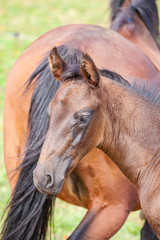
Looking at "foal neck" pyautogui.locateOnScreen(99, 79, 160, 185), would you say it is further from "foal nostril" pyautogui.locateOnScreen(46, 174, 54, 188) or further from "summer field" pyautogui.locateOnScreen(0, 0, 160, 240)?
"summer field" pyautogui.locateOnScreen(0, 0, 160, 240)

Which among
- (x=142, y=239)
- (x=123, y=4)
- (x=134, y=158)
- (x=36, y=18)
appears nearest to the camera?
(x=134, y=158)

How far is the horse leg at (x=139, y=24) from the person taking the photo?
3908 mm

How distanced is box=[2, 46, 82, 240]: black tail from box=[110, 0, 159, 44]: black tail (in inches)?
54.1

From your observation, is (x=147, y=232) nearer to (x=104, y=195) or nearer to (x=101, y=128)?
(x=104, y=195)

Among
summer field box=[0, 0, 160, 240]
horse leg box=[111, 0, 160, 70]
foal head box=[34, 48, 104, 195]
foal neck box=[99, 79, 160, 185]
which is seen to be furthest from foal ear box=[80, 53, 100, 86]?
summer field box=[0, 0, 160, 240]

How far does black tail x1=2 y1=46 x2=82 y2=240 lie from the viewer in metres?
2.67

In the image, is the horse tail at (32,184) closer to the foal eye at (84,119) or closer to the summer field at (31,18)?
the foal eye at (84,119)

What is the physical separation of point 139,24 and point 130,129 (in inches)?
74.1

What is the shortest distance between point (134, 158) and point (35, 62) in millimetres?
931

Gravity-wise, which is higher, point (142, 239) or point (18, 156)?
point (18, 156)

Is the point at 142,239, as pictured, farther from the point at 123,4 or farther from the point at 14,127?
the point at 123,4

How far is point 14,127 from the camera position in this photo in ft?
9.86

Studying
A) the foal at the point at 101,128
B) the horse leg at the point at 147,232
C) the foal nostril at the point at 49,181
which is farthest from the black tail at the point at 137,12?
the foal nostril at the point at 49,181

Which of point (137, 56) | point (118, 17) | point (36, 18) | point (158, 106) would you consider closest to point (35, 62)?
point (137, 56)
